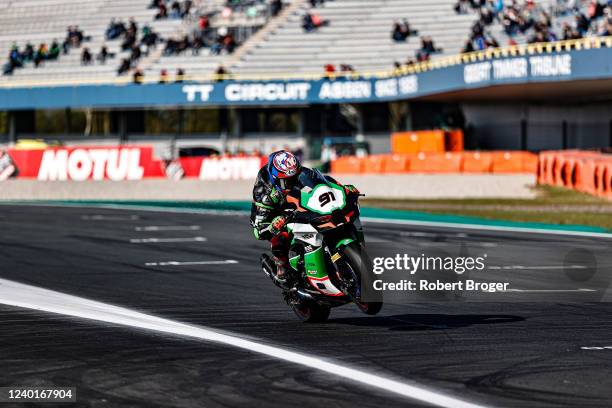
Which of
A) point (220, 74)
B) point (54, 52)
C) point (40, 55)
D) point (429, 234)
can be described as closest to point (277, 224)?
point (429, 234)

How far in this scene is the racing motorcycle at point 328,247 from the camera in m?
9.71

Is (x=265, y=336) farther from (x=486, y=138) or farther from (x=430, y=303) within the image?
(x=486, y=138)

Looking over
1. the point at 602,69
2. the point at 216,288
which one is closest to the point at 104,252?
the point at 216,288

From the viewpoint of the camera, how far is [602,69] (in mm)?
34531

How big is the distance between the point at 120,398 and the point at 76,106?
160 feet

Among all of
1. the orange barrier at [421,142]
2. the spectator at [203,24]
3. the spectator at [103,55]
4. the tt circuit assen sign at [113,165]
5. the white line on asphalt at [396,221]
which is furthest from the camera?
the spectator at [103,55]

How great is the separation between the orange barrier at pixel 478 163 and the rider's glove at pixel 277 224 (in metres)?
26.6

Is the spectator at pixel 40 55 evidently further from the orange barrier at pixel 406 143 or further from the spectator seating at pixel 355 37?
the orange barrier at pixel 406 143

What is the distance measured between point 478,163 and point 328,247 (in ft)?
88.5

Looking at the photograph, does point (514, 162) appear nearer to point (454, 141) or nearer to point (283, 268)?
point (454, 141)

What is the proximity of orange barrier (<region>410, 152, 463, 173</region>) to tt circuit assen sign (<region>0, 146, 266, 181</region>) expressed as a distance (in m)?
5.25

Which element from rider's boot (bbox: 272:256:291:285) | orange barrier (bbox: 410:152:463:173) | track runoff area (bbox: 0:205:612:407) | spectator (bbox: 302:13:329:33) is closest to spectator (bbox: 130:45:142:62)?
spectator (bbox: 302:13:329:33)

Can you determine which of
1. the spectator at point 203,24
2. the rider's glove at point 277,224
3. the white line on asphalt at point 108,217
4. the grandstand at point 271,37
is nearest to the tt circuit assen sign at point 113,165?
the white line on asphalt at point 108,217

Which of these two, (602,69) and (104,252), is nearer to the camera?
(104,252)
